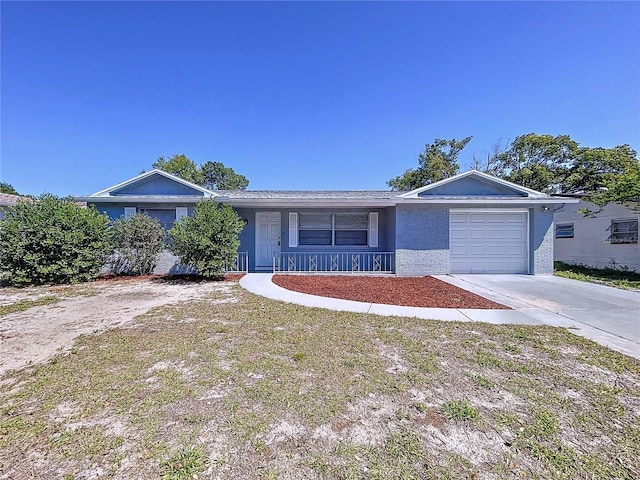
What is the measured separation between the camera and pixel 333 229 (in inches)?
464

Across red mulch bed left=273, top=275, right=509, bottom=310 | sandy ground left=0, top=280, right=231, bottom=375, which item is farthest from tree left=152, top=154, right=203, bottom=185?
red mulch bed left=273, top=275, right=509, bottom=310

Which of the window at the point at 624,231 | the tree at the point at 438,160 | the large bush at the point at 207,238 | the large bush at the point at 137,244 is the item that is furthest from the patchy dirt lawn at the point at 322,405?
the tree at the point at 438,160

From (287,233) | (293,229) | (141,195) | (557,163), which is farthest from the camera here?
(557,163)

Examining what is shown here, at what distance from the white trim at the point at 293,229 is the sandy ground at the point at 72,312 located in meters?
3.53

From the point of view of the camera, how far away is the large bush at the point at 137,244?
32.6 ft

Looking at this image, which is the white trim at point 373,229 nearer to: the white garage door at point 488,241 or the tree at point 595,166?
the white garage door at point 488,241

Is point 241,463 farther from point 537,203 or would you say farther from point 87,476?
point 537,203

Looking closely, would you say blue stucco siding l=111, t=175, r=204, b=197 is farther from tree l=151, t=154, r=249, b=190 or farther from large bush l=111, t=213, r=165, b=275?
tree l=151, t=154, r=249, b=190

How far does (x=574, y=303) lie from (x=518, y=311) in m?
1.88

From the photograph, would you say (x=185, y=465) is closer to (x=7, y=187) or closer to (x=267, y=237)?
(x=267, y=237)

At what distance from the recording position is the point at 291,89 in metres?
15.4

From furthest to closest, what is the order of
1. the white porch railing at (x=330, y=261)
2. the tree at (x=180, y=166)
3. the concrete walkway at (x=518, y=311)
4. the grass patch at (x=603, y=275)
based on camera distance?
1. the tree at (x=180, y=166)
2. the white porch railing at (x=330, y=261)
3. the grass patch at (x=603, y=275)
4. the concrete walkway at (x=518, y=311)

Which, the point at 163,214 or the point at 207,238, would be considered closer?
the point at 207,238

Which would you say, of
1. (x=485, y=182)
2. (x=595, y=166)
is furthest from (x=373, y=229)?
(x=595, y=166)
